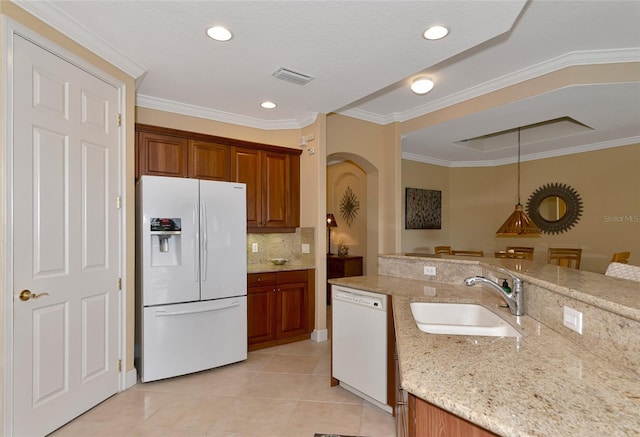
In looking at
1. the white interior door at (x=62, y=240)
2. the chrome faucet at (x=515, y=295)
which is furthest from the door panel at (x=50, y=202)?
the chrome faucet at (x=515, y=295)

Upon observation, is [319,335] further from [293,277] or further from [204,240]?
[204,240]

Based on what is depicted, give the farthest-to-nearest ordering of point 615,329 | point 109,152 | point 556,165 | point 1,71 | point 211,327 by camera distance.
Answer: point 556,165
point 211,327
point 109,152
point 1,71
point 615,329

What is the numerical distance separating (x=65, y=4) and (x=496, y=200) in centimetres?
687

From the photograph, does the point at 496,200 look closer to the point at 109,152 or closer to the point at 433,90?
the point at 433,90

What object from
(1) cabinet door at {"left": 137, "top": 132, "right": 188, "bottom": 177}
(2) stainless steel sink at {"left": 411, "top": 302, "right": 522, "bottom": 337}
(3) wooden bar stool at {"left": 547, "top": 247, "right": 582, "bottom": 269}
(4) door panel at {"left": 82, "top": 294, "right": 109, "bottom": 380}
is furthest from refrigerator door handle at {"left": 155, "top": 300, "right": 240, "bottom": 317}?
(3) wooden bar stool at {"left": 547, "top": 247, "right": 582, "bottom": 269}

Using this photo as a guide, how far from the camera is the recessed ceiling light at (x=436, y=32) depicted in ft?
7.92

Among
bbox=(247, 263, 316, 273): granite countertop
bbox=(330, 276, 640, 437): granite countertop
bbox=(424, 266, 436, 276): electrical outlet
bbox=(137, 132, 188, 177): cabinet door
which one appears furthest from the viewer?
bbox=(247, 263, 316, 273): granite countertop

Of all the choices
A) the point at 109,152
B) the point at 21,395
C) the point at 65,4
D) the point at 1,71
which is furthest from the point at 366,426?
the point at 65,4

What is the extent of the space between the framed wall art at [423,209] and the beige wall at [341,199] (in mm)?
795

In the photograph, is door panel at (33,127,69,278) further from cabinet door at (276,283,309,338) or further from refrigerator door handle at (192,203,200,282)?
cabinet door at (276,283,309,338)

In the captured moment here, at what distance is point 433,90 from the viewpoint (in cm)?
382

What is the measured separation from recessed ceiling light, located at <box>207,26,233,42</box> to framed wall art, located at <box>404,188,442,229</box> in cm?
446

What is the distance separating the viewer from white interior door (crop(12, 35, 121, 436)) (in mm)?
2117

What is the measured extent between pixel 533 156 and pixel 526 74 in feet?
11.2
